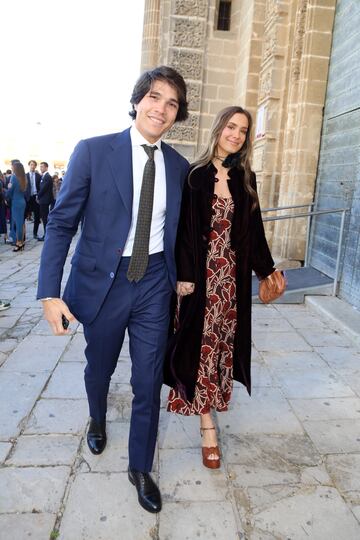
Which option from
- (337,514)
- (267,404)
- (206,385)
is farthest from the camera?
(267,404)

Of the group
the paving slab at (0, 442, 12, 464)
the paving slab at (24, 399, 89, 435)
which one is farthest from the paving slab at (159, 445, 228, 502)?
the paving slab at (0, 442, 12, 464)

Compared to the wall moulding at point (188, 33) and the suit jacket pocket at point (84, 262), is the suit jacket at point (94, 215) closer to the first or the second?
the suit jacket pocket at point (84, 262)

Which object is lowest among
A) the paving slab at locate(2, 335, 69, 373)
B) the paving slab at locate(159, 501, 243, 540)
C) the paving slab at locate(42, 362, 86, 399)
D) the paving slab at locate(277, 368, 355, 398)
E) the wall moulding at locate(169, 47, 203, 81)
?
the paving slab at locate(2, 335, 69, 373)

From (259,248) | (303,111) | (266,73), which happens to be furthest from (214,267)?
(266,73)

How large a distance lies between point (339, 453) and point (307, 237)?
4.63 metres

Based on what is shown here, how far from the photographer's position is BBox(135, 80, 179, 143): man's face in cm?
214

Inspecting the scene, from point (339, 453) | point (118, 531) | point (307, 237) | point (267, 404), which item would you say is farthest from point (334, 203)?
point (118, 531)

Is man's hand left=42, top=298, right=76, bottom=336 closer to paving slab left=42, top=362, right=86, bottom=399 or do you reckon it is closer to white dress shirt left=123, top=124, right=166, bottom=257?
white dress shirt left=123, top=124, right=166, bottom=257

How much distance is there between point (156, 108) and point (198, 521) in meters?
1.90

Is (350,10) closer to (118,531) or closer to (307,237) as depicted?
(307,237)

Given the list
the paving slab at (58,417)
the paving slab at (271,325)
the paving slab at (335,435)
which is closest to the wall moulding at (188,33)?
the paving slab at (271,325)

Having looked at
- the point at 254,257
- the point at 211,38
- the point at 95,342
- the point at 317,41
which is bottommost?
the point at 95,342

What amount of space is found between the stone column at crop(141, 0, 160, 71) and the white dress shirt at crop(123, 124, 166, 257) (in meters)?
9.40

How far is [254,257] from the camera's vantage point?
2.61 m
